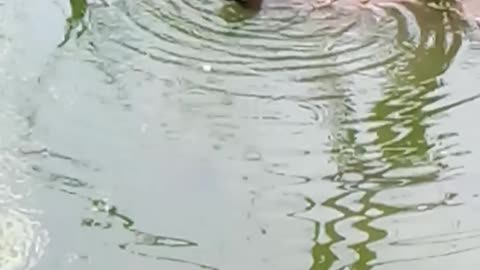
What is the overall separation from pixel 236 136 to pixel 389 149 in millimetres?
617

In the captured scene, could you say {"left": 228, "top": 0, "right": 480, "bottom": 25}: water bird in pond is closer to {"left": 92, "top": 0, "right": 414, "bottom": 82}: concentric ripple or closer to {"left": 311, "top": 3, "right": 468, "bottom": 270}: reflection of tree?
{"left": 92, "top": 0, "right": 414, "bottom": 82}: concentric ripple

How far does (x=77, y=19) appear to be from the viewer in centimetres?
564

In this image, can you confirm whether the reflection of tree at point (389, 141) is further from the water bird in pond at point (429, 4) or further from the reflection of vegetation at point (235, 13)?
the reflection of vegetation at point (235, 13)

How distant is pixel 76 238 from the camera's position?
4.12 meters

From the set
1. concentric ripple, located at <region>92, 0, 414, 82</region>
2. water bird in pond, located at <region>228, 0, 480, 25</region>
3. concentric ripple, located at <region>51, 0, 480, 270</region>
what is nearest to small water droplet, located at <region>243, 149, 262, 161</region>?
concentric ripple, located at <region>51, 0, 480, 270</region>

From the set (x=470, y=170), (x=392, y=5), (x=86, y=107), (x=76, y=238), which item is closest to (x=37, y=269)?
(x=76, y=238)

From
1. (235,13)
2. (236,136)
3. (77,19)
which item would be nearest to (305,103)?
(236,136)

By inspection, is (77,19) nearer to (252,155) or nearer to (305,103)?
(305,103)

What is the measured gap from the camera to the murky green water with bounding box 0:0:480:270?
4.15 meters

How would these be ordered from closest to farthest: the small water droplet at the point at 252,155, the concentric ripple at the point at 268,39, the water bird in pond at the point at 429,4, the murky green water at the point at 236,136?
the murky green water at the point at 236,136, the small water droplet at the point at 252,155, the concentric ripple at the point at 268,39, the water bird in pond at the point at 429,4

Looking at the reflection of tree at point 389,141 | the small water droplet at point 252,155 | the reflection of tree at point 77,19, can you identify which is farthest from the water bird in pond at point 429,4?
the small water droplet at point 252,155

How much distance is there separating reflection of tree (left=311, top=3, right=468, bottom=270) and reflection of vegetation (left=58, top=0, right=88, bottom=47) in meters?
1.39

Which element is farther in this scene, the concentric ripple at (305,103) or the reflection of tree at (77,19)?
the reflection of tree at (77,19)

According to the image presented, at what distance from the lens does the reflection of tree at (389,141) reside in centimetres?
424
